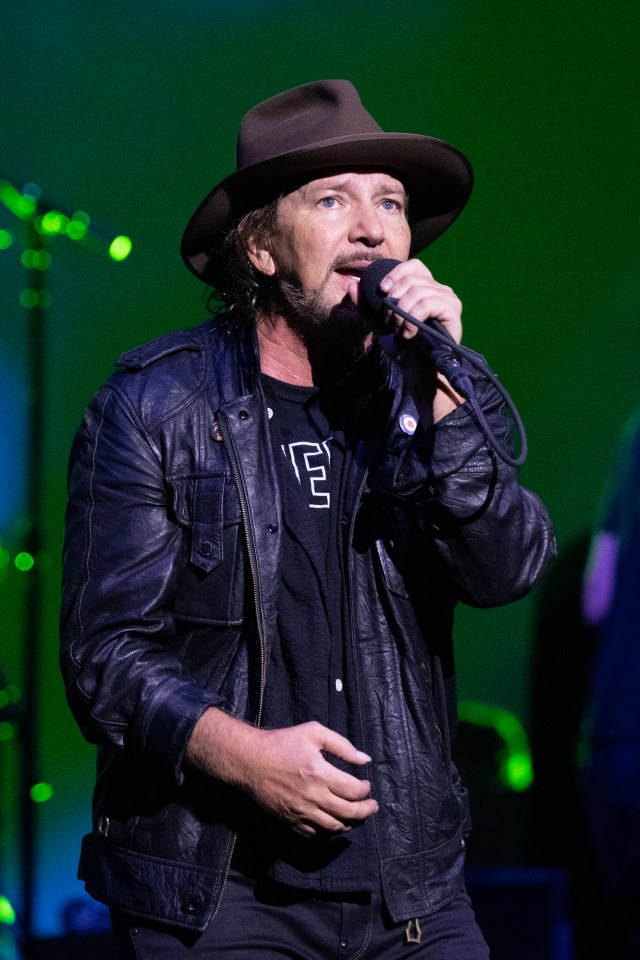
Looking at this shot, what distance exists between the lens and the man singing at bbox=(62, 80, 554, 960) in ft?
5.85

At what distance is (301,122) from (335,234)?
0.27 metres

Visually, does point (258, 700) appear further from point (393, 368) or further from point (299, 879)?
point (393, 368)

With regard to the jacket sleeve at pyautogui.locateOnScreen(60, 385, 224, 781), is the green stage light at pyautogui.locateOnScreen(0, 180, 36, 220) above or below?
above

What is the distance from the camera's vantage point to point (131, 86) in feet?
11.7

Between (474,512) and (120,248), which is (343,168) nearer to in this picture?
(474,512)

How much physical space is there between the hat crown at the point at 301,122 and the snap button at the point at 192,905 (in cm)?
129

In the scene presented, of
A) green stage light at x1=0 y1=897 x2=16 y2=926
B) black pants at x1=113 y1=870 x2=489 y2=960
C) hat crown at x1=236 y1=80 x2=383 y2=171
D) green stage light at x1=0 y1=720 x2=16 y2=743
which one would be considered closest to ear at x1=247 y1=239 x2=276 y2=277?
hat crown at x1=236 y1=80 x2=383 y2=171

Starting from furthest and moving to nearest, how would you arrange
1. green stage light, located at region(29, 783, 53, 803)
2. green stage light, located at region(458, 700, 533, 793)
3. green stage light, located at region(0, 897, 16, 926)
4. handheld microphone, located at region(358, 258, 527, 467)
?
green stage light, located at region(458, 700, 533, 793)
green stage light, located at region(29, 783, 53, 803)
green stage light, located at region(0, 897, 16, 926)
handheld microphone, located at region(358, 258, 527, 467)

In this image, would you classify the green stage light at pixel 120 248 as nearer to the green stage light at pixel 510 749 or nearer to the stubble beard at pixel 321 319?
the stubble beard at pixel 321 319

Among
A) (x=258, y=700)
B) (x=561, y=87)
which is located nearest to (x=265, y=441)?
(x=258, y=700)

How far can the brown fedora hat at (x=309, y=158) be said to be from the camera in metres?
2.24

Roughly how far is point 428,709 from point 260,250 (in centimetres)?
100

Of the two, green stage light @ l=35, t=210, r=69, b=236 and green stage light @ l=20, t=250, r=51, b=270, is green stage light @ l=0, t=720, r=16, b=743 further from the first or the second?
green stage light @ l=35, t=210, r=69, b=236

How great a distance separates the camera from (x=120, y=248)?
3561 millimetres
